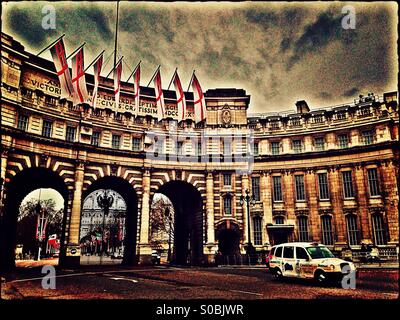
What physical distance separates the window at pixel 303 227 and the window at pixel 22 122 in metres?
28.3

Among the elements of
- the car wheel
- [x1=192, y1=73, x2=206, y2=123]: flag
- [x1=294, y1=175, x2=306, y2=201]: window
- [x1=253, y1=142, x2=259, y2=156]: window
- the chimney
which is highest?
the chimney

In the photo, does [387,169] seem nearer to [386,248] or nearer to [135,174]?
[386,248]

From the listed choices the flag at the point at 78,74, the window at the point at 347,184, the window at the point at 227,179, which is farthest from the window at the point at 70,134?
the window at the point at 347,184

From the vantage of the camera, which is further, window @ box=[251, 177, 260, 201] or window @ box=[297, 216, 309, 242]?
window @ box=[251, 177, 260, 201]

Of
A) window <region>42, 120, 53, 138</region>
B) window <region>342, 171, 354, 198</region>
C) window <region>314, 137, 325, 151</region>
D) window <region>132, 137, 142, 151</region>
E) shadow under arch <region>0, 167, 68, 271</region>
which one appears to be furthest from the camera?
window <region>314, 137, 325, 151</region>

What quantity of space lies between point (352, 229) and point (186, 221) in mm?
18065

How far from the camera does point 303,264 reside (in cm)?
1547

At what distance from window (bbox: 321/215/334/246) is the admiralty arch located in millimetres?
104

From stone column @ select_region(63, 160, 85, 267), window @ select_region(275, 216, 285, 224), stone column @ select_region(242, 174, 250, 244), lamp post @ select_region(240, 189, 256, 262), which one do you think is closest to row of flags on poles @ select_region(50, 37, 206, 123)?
stone column @ select_region(63, 160, 85, 267)

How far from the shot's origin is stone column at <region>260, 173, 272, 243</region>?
3331cm

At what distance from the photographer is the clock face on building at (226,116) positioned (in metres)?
35.5

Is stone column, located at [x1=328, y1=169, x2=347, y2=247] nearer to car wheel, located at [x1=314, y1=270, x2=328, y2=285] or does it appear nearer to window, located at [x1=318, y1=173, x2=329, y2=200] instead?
window, located at [x1=318, y1=173, x2=329, y2=200]

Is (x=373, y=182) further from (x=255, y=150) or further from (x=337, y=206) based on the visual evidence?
(x=255, y=150)
